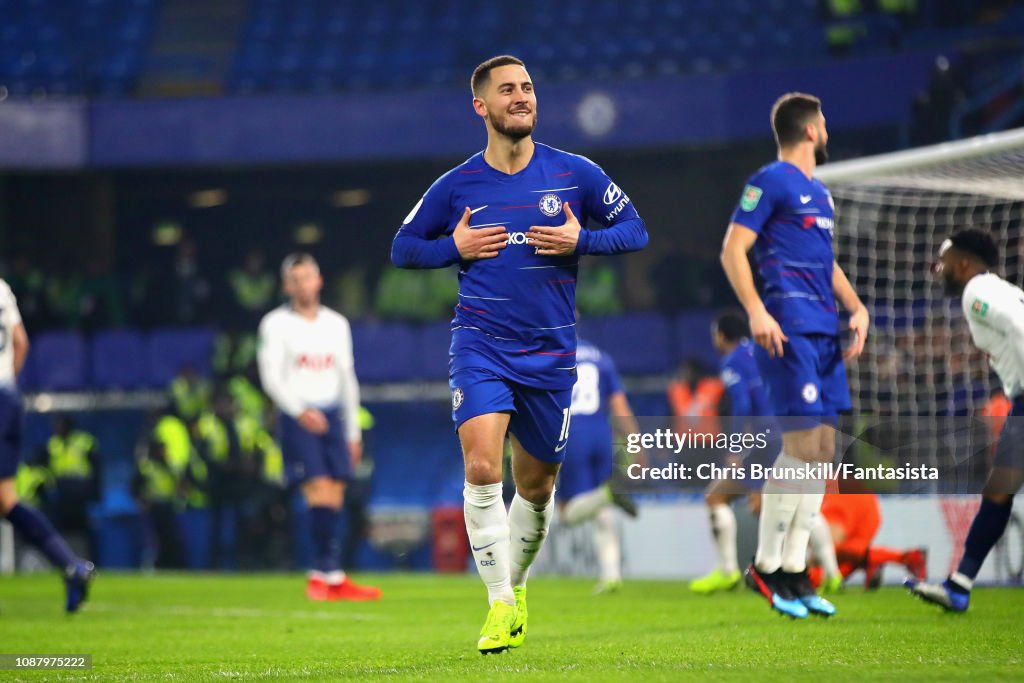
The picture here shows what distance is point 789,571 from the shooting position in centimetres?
633

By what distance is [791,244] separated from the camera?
6.31 meters

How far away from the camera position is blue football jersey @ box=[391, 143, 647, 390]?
5051 millimetres

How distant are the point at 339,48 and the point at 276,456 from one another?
329 inches

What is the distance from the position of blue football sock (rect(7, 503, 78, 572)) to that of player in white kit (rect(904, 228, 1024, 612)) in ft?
14.7

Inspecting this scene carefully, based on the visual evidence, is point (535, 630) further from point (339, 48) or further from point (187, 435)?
point (339, 48)

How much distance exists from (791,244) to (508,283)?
176 centimetres

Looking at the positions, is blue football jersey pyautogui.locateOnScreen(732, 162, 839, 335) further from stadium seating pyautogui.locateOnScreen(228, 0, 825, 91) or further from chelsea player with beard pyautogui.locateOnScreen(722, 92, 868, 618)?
stadium seating pyautogui.locateOnScreen(228, 0, 825, 91)

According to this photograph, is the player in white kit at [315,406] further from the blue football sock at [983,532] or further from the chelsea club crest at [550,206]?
the chelsea club crest at [550,206]

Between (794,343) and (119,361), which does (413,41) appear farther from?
(794,343)

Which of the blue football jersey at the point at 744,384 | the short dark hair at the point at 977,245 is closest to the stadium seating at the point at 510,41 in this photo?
the blue football jersey at the point at 744,384

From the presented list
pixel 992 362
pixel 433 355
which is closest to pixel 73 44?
pixel 433 355

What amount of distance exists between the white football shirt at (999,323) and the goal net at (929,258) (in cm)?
177

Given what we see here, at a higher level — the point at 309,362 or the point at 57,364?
the point at 57,364

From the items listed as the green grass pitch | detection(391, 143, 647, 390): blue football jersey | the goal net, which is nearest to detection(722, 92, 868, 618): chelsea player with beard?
the green grass pitch
